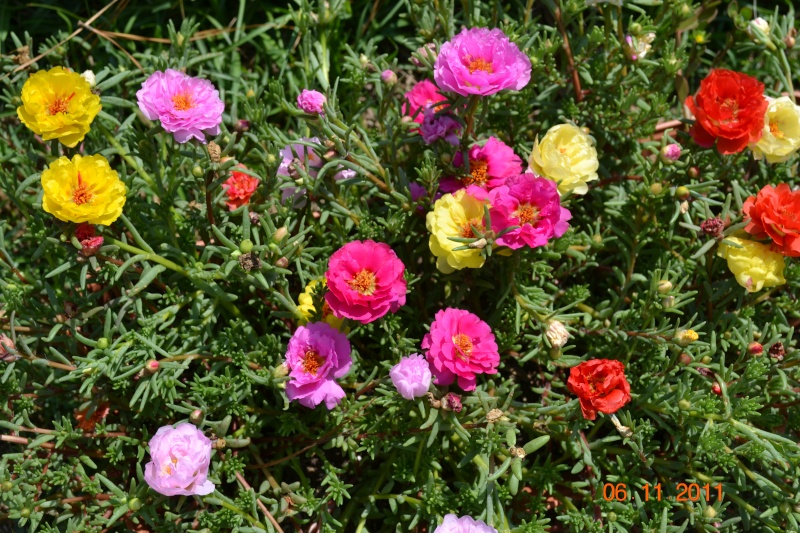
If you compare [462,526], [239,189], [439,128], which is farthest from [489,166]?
[462,526]

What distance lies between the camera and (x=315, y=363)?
2543mm

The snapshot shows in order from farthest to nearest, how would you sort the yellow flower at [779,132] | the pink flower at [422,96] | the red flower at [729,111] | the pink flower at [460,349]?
1. the pink flower at [422,96]
2. the yellow flower at [779,132]
3. the red flower at [729,111]
4. the pink flower at [460,349]

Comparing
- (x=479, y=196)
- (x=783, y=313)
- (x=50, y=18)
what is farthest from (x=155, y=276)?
(x=783, y=313)

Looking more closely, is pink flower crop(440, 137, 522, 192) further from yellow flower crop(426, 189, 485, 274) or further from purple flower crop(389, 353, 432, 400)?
purple flower crop(389, 353, 432, 400)

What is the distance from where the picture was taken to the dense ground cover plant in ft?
8.23

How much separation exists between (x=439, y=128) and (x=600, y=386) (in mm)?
1114

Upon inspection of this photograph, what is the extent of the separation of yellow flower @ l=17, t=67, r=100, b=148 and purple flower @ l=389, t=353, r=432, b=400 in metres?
1.43

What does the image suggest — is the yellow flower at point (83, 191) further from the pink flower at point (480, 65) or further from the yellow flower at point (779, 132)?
the yellow flower at point (779, 132)

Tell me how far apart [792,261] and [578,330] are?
38.1 inches

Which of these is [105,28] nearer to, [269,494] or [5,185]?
[5,185]

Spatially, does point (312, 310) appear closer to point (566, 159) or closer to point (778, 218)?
point (566, 159)

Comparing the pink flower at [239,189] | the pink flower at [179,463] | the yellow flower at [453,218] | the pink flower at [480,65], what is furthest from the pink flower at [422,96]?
the pink flower at [179,463]

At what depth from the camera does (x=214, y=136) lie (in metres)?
2.90

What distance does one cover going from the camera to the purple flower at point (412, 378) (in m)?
2.34
